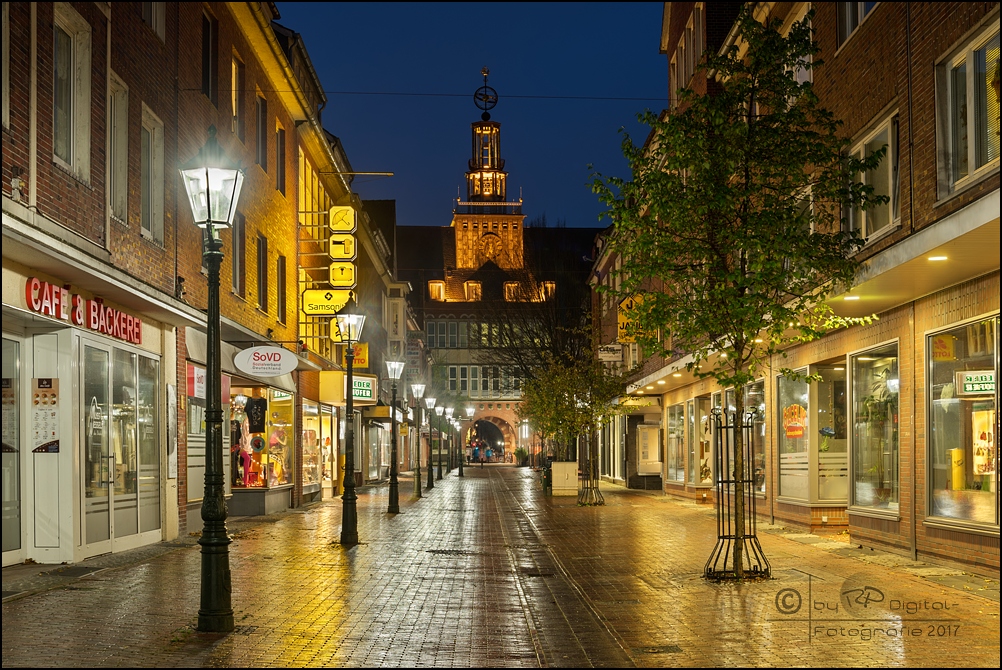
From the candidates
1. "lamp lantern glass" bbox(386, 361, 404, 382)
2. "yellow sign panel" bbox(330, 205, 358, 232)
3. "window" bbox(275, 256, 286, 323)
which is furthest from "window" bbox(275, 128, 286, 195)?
"lamp lantern glass" bbox(386, 361, 404, 382)

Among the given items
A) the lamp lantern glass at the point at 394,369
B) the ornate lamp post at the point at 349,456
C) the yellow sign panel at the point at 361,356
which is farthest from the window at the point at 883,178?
the yellow sign panel at the point at 361,356

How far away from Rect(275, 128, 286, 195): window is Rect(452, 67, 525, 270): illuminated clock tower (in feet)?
288

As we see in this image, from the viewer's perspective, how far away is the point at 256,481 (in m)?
25.6

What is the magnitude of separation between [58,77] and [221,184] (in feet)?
16.7

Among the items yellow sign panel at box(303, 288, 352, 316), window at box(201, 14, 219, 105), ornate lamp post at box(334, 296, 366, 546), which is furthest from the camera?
yellow sign panel at box(303, 288, 352, 316)

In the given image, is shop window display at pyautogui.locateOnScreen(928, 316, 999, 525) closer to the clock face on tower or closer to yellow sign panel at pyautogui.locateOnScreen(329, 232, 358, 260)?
yellow sign panel at pyautogui.locateOnScreen(329, 232, 358, 260)

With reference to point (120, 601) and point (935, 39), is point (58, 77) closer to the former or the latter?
point (120, 601)

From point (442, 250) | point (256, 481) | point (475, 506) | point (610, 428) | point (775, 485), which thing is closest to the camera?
point (775, 485)

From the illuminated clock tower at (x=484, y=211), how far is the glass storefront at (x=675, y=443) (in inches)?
3152

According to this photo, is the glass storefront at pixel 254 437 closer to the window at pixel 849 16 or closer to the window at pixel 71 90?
the window at pixel 71 90

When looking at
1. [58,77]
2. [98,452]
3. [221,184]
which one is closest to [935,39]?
[221,184]

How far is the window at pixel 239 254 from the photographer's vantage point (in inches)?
906

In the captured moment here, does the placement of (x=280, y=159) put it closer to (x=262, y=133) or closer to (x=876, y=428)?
(x=262, y=133)

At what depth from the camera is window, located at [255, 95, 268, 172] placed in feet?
85.1
